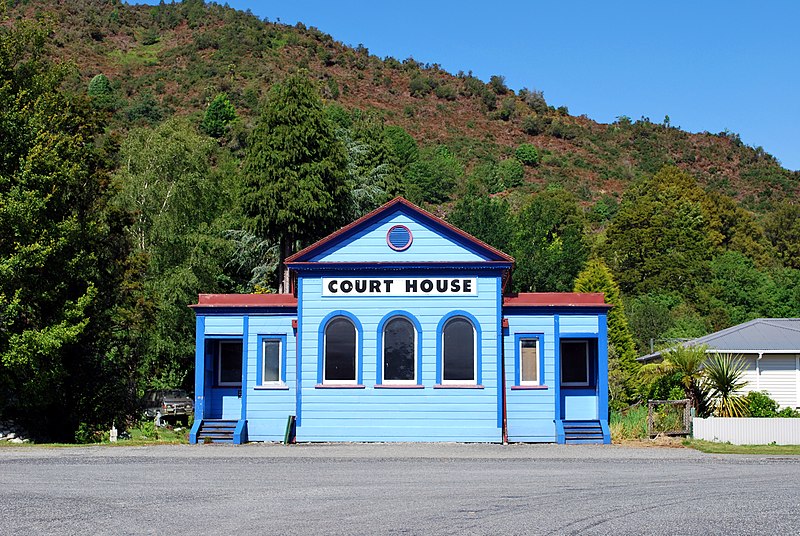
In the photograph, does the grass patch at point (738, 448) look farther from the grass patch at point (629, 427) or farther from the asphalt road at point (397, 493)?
the grass patch at point (629, 427)

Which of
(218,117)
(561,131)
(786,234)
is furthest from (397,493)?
(561,131)

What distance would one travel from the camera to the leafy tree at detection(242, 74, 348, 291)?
156 ft

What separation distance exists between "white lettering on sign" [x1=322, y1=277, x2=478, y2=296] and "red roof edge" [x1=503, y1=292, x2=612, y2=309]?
1.42m

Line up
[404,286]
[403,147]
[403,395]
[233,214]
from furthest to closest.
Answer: [403,147] < [233,214] < [404,286] < [403,395]

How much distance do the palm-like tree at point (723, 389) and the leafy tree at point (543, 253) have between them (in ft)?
94.8

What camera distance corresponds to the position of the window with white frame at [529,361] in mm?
28375

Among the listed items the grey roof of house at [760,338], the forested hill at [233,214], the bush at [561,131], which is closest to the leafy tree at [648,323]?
the forested hill at [233,214]

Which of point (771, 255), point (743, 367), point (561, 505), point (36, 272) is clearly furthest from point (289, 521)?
point (771, 255)

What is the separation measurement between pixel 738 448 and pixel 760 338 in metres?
16.2

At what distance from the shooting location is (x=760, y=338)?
131 feet

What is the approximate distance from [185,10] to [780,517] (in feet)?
529

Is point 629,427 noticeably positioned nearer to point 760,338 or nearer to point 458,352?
point 458,352

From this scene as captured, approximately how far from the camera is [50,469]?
1934 centimetres

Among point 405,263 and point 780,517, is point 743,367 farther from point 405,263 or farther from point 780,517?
point 780,517
